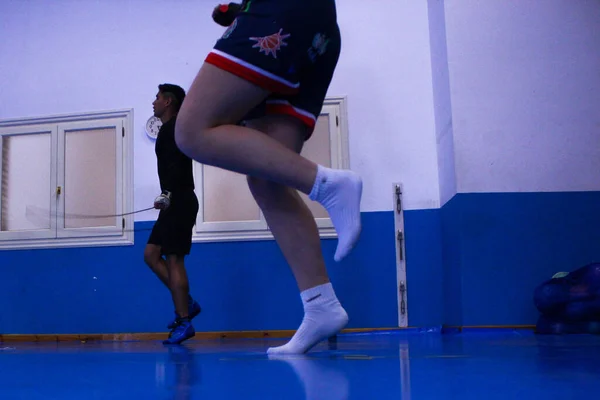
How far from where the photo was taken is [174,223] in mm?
3432

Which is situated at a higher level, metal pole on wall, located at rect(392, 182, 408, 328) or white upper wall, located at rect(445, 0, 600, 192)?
white upper wall, located at rect(445, 0, 600, 192)

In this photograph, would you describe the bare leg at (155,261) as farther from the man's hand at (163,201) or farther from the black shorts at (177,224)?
the man's hand at (163,201)

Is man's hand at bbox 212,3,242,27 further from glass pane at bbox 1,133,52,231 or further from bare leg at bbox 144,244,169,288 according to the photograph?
glass pane at bbox 1,133,52,231

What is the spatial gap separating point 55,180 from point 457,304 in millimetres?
3032

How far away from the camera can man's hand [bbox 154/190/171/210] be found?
11.1 ft

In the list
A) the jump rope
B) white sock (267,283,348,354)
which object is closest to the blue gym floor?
white sock (267,283,348,354)

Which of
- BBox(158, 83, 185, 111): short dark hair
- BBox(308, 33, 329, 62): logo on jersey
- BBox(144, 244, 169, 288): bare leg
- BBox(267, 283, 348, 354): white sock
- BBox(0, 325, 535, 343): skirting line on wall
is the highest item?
BBox(158, 83, 185, 111): short dark hair

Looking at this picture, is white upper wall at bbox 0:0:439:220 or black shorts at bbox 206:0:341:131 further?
white upper wall at bbox 0:0:439:220

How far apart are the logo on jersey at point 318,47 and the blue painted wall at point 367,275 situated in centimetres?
235

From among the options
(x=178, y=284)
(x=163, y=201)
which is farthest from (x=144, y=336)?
(x=163, y=201)

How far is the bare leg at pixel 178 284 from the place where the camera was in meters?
3.37

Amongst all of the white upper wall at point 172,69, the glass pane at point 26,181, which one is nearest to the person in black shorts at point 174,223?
the white upper wall at point 172,69

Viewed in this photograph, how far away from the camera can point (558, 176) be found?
370cm

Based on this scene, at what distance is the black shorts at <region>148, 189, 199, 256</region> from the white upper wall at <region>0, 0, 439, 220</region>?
4.34 feet
